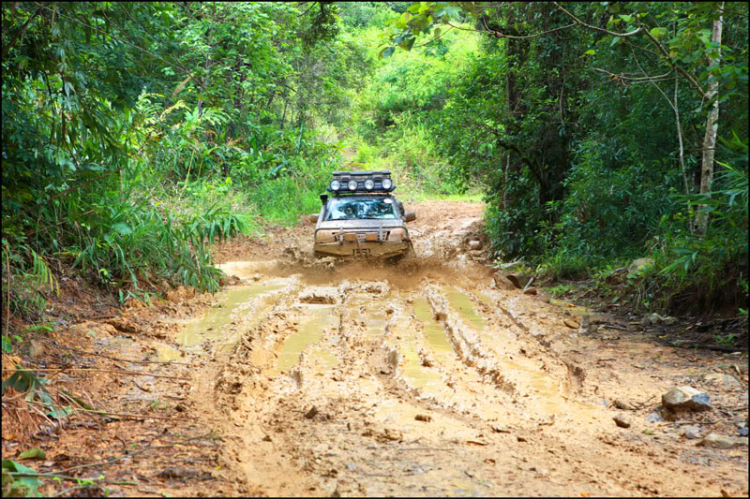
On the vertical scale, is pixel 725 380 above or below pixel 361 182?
below

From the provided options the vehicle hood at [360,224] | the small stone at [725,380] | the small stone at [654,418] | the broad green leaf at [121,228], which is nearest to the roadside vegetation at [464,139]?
the broad green leaf at [121,228]

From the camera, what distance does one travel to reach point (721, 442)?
12.9 feet

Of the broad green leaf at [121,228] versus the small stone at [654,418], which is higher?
the broad green leaf at [121,228]

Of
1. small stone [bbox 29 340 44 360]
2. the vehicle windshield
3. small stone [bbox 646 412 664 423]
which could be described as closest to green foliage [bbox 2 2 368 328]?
small stone [bbox 29 340 44 360]

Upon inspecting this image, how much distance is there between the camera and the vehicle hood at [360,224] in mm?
11297

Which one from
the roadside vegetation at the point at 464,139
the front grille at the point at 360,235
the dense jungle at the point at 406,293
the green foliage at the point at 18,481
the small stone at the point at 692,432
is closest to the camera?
the green foliage at the point at 18,481

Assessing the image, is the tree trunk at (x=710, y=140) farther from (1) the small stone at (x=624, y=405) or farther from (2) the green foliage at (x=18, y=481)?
(2) the green foliage at (x=18, y=481)

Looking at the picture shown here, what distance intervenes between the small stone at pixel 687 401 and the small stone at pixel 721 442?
1.55 ft

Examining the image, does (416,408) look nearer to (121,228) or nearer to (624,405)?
(624,405)

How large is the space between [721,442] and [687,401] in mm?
574

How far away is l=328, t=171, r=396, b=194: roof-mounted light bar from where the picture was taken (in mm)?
12492

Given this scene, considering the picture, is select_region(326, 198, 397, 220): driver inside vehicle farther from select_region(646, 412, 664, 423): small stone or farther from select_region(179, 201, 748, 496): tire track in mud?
select_region(646, 412, 664, 423): small stone

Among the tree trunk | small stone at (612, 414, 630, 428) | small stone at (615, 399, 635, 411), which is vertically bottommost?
small stone at (615, 399, 635, 411)

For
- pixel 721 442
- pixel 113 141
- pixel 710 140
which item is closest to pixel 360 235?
pixel 710 140
